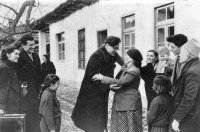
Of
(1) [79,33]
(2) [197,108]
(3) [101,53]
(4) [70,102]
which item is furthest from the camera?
(1) [79,33]

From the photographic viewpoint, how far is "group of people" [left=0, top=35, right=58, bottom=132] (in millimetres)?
3580

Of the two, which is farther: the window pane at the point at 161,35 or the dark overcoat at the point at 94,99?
the window pane at the point at 161,35

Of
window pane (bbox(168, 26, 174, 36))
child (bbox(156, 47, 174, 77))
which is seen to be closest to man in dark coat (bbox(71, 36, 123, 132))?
child (bbox(156, 47, 174, 77))

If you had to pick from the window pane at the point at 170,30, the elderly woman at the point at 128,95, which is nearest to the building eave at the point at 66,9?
the window pane at the point at 170,30

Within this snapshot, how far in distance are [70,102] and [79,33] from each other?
4833 mm

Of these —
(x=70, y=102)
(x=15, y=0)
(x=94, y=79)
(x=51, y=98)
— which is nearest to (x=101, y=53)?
(x=94, y=79)

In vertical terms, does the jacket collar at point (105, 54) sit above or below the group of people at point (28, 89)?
above

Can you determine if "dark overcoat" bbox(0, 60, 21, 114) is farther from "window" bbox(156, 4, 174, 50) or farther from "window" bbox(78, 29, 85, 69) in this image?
"window" bbox(78, 29, 85, 69)

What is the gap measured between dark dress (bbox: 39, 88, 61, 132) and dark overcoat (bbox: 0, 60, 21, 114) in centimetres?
35

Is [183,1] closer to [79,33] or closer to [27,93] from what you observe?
[27,93]

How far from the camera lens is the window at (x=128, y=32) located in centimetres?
841

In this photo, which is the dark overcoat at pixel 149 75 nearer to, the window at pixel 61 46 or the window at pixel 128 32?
the window at pixel 128 32

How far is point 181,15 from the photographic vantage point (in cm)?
612

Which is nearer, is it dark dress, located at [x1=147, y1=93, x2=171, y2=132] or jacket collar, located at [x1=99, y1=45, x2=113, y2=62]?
dark dress, located at [x1=147, y1=93, x2=171, y2=132]
